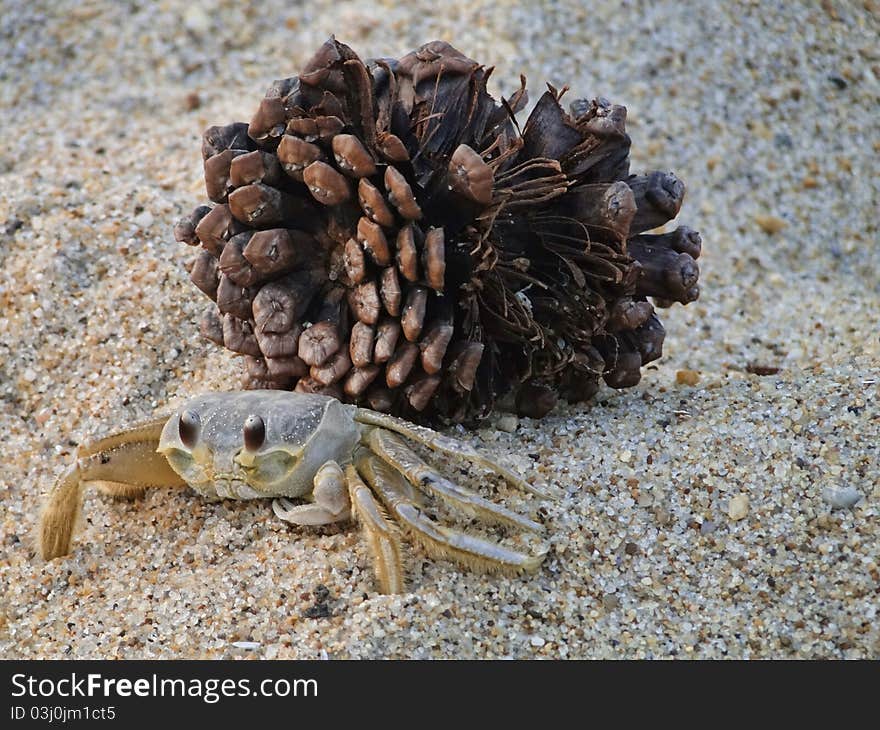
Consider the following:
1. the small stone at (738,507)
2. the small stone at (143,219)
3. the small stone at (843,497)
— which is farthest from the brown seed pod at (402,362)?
the small stone at (143,219)

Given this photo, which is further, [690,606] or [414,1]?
[414,1]

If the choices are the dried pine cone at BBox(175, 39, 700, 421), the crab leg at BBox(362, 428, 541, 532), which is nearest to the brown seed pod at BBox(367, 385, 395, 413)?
the dried pine cone at BBox(175, 39, 700, 421)

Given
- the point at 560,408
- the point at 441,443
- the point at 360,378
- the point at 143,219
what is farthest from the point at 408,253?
the point at 143,219

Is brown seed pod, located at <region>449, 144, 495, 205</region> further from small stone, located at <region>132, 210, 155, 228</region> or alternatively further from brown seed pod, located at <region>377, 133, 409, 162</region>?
small stone, located at <region>132, 210, 155, 228</region>

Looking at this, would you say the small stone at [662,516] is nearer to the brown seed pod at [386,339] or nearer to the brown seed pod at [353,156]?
the brown seed pod at [386,339]

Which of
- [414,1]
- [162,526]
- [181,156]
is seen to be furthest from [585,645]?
[414,1]

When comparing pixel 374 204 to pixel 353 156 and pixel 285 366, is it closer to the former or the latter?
pixel 353 156

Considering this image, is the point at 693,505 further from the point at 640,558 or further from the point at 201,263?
the point at 201,263
